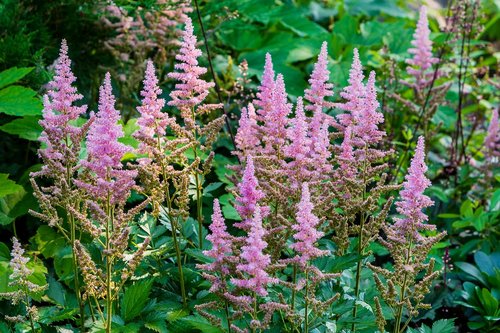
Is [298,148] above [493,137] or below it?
above

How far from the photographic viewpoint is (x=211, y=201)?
443 centimetres

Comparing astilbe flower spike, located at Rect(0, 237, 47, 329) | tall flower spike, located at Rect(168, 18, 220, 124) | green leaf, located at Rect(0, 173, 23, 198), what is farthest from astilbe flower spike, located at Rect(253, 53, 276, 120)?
green leaf, located at Rect(0, 173, 23, 198)

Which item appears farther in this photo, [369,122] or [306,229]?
[369,122]

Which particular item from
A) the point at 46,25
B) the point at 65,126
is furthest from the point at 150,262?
the point at 46,25

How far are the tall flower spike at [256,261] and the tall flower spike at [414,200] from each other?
548 millimetres

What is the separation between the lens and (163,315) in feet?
9.46

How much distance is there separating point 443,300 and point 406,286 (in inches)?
55.0

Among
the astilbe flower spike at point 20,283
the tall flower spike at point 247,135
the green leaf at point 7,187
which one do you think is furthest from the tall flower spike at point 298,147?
the green leaf at point 7,187

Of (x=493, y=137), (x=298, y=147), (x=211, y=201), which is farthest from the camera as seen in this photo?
(x=493, y=137)

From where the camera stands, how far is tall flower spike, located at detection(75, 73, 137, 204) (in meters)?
2.57

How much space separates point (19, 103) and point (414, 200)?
2.01 metres

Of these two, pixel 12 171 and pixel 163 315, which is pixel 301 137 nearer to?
pixel 163 315

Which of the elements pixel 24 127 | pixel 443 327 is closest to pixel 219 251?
pixel 443 327

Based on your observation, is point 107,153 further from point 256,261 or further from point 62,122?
point 256,261
